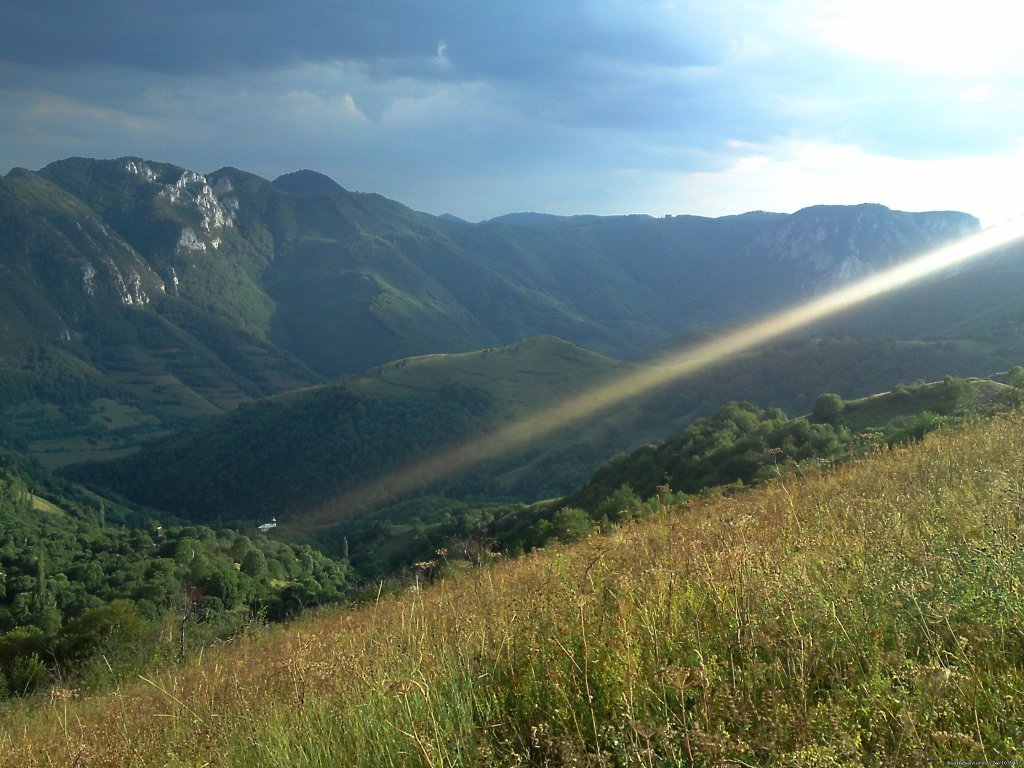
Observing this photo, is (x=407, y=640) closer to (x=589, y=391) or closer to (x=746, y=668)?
(x=746, y=668)

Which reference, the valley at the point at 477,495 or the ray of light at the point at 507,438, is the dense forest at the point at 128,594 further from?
the ray of light at the point at 507,438

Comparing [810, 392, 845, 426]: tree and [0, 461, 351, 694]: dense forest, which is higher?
[810, 392, 845, 426]: tree

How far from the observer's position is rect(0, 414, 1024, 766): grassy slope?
2584mm

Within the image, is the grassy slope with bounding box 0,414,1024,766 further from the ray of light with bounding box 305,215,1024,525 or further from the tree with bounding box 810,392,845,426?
the ray of light with bounding box 305,215,1024,525

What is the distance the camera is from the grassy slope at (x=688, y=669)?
2584 mm

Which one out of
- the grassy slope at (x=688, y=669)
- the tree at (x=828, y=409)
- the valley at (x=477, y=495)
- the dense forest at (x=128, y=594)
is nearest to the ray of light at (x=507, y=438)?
the valley at (x=477, y=495)

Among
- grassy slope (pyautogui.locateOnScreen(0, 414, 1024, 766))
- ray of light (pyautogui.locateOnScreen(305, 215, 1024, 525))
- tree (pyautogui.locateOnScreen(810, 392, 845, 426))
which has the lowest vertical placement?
ray of light (pyautogui.locateOnScreen(305, 215, 1024, 525))

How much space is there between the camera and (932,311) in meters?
196

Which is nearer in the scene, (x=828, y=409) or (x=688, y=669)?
(x=688, y=669)

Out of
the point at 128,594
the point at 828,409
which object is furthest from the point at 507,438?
the point at 828,409

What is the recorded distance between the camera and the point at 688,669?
2.96 metres

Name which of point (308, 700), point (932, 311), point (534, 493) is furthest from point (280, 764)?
point (932, 311)

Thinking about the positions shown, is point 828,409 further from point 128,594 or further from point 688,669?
point 128,594

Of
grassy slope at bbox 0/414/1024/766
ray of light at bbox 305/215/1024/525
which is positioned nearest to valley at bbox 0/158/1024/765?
grassy slope at bbox 0/414/1024/766
